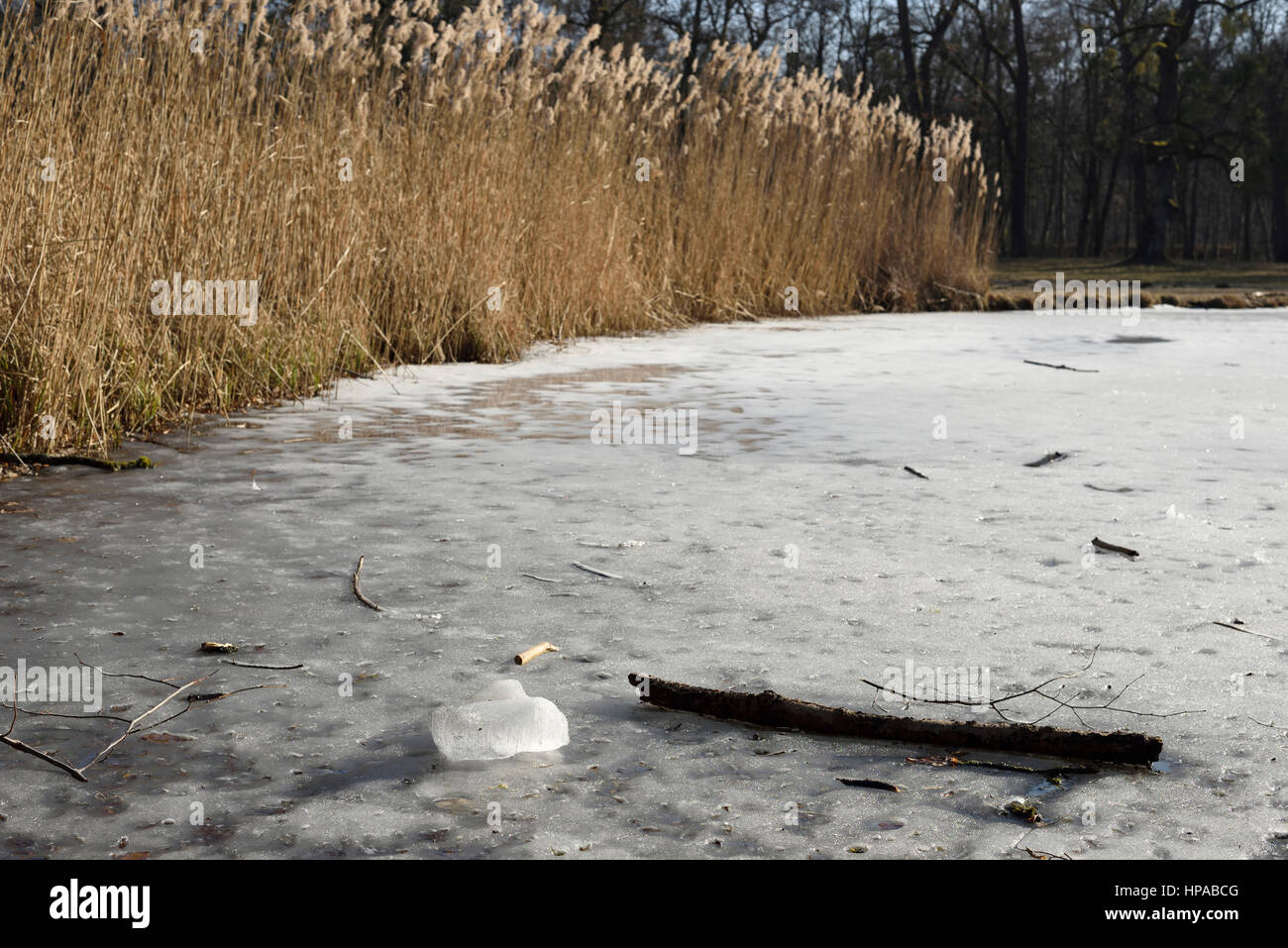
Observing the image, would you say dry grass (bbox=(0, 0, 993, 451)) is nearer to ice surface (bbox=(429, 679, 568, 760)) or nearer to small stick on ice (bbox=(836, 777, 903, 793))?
ice surface (bbox=(429, 679, 568, 760))

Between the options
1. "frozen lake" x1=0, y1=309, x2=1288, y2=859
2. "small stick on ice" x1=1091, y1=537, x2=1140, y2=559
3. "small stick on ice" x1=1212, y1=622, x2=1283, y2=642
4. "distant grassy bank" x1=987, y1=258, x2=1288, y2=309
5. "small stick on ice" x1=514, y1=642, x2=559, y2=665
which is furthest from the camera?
"distant grassy bank" x1=987, y1=258, x2=1288, y2=309

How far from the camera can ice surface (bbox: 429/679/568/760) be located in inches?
52.6

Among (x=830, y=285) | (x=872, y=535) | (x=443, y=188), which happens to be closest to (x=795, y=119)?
(x=830, y=285)

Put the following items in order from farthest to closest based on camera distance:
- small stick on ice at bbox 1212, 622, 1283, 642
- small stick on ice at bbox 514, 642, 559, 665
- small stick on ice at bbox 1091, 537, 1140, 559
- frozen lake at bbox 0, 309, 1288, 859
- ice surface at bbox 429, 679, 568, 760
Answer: small stick on ice at bbox 1091, 537, 1140, 559 → small stick on ice at bbox 1212, 622, 1283, 642 → small stick on ice at bbox 514, 642, 559, 665 → ice surface at bbox 429, 679, 568, 760 → frozen lake at bbox 0, 309, 1288, 859

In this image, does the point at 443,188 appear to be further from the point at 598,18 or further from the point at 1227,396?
the point at 598,18

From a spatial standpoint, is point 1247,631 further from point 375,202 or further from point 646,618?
point 375,202

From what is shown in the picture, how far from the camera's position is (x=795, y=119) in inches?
328

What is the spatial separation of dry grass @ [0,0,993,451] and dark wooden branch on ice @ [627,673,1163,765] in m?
2.22

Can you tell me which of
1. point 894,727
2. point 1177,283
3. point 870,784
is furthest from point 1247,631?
point 1177,283

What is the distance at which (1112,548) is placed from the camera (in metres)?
2.24

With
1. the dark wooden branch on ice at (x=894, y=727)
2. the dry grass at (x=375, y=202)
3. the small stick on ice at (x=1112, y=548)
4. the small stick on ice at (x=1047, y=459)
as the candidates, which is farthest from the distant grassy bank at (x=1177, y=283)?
the dark wooden branch on ice at (x=894, y=727)

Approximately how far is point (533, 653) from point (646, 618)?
0.80 ft

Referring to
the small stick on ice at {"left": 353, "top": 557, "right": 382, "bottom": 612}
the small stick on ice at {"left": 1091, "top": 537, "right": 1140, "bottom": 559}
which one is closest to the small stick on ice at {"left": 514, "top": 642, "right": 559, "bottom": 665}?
the small stick on ice at {"left": 353, "top": 557, "right": 382, "bottom": 612}

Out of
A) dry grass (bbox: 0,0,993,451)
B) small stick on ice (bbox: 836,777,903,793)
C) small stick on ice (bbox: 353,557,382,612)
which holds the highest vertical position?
dry grass (bbox: 0,0,993,451)
